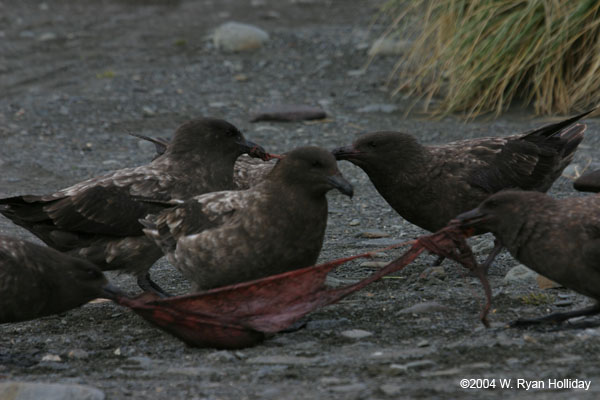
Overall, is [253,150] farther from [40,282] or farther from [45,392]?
[45,392]

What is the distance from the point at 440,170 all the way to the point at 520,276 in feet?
2.54

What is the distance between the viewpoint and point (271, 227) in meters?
4.29

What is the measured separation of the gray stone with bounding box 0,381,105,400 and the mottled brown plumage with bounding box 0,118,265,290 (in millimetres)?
1717

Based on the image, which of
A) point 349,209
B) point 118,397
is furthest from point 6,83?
point 118,397

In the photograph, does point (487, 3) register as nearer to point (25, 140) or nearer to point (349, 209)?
point (349, 209)

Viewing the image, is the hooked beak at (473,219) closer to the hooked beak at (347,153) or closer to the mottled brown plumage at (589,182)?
the hooked beak at (347,153)

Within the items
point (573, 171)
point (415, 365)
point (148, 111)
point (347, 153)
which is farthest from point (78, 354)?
point (148, 111)

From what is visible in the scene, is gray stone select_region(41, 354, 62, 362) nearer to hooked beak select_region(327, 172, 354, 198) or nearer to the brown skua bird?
the brown skua bird

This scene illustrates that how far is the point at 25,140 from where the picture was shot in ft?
29.8

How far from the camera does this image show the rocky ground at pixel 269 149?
368 centimetres

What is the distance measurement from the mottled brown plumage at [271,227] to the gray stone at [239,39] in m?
8.03

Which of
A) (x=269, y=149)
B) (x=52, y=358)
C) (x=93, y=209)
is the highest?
(x=93, y=209)

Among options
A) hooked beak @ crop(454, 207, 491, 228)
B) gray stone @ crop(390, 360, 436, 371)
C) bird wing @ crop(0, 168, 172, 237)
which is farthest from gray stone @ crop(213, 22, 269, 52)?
gray stone @ crop(390, 360, 436, 371)

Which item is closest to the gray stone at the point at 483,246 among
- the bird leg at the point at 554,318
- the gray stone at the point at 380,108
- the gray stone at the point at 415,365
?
the bird leg at the point at 554,318
